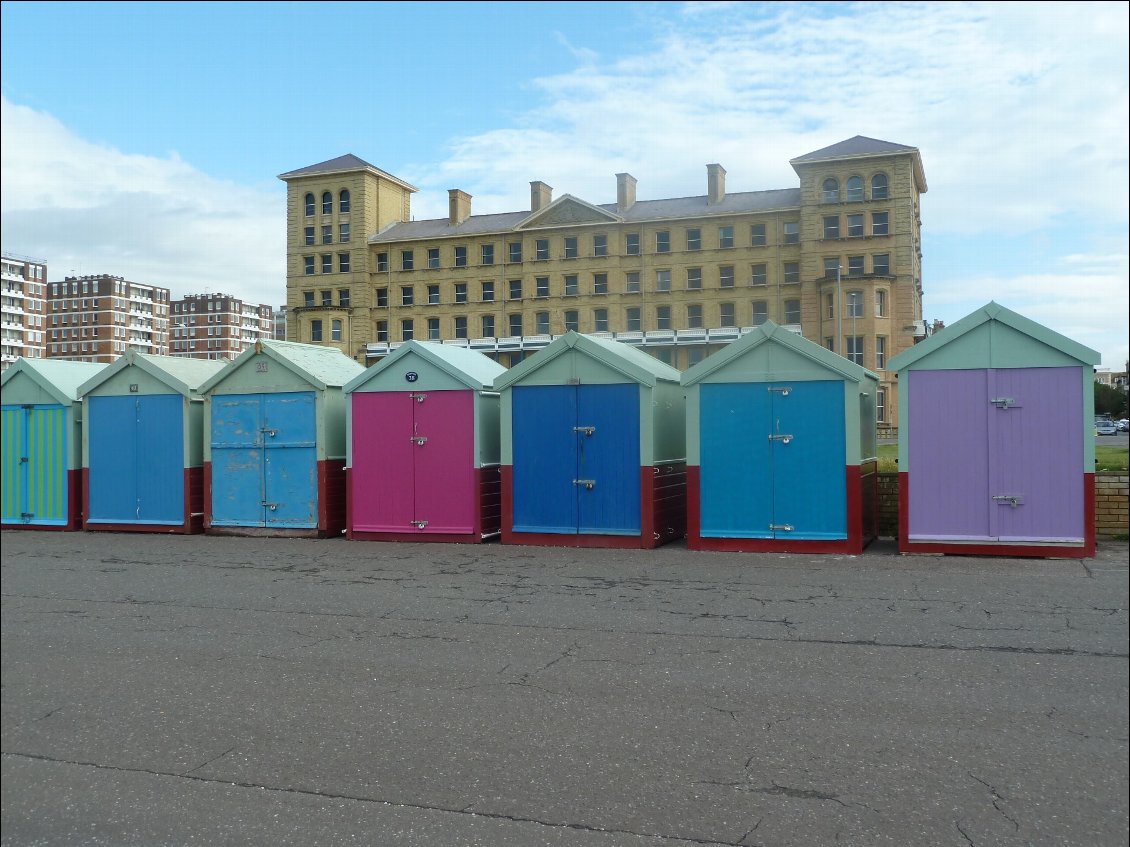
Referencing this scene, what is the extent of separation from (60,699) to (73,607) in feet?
10.4

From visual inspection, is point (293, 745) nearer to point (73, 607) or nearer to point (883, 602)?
point (73, 607)

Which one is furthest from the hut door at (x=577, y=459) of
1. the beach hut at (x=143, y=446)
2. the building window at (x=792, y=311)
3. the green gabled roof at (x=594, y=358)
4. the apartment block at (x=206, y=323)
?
the beach hut at (x=143, y=446)

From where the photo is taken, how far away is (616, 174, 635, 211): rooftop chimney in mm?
8164

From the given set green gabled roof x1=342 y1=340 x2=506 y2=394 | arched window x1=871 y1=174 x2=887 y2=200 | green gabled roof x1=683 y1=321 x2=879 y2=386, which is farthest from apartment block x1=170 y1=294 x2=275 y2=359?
arched window x1=871 y1=174 x2=887 y2=200

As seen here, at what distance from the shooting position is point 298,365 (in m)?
14.1

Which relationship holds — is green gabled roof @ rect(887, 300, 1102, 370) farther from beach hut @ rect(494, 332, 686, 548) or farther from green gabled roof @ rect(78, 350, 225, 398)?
green gabled roof @ rect(78, 350, 225, 398)

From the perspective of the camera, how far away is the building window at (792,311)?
9.90 m

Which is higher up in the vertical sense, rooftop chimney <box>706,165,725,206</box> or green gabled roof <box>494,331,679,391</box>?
rooftop chimney <box>706,165,725,206</box>

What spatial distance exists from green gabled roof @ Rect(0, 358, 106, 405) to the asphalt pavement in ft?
24.6

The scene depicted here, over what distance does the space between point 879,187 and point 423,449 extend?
288 inches

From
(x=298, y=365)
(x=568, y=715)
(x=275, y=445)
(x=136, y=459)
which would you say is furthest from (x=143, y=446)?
(x=568, y=715)

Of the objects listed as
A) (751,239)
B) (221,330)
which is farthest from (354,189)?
(751,239)

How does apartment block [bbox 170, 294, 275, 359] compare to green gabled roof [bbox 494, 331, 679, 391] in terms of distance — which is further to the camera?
green gabled roof [bbox 494, 331, 679, 391]

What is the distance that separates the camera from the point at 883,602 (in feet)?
26.0
